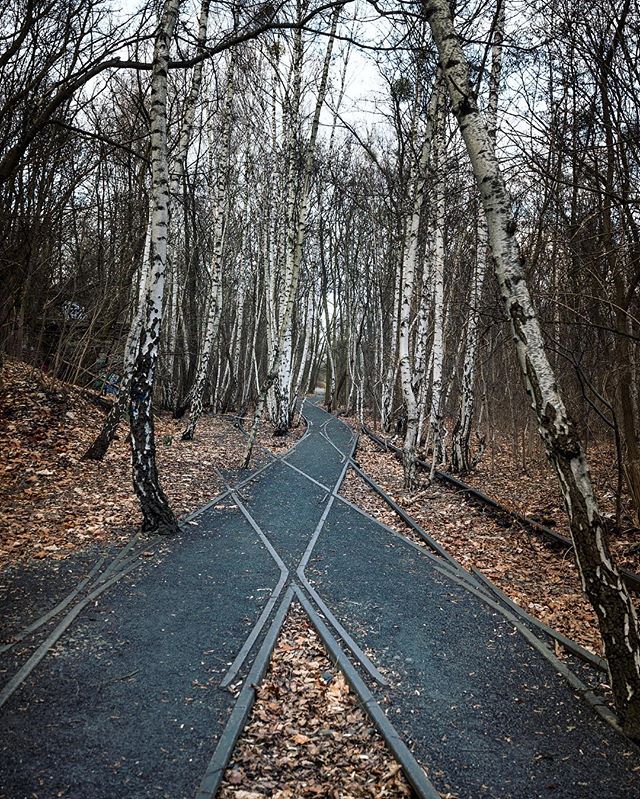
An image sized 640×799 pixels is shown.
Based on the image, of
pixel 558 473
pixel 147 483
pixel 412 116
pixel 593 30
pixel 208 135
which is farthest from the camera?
pixel 208 135

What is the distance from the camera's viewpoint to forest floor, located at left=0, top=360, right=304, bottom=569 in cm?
672

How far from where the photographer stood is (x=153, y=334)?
7000 millimetres

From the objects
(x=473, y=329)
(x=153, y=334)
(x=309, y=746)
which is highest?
(x=473, y=329)

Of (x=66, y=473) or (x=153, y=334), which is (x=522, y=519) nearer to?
(x=153, y=334)

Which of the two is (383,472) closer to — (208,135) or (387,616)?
(387,616)

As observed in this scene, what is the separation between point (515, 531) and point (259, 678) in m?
5.81

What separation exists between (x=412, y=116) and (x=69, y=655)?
13225 mm

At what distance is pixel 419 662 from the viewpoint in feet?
14.2

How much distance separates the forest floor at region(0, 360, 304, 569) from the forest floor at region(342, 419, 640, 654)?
12.0 feet

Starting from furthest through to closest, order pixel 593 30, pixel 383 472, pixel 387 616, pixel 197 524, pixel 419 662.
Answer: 1. pixel 383 472
2. pixel 197 524
3. pixel 593 30
4. pixel 387 616
5. pixel 419 662

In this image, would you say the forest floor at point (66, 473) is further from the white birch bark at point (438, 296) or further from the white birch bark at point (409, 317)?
the white birch bark at point (438, 296)

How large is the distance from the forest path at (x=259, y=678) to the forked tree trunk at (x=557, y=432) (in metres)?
0.57

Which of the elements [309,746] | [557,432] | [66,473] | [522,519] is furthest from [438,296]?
[309,746]

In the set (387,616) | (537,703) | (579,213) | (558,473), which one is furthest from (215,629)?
(579,213)
